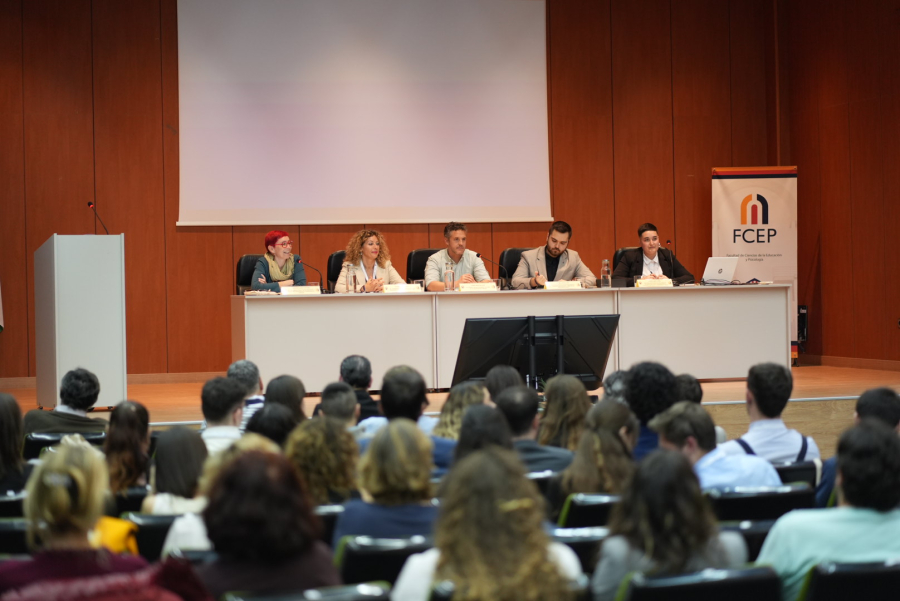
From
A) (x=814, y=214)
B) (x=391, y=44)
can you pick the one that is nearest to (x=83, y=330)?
(x=391, y=44)

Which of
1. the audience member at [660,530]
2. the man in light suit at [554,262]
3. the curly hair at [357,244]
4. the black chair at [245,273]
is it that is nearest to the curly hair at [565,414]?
the audience member at [660,530]

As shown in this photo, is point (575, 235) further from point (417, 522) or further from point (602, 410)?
point (417, 522)

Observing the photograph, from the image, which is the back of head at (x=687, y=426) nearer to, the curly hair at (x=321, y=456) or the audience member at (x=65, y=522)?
the curly hair at (x=321, y=456)

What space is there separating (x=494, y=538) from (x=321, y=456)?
95 cm

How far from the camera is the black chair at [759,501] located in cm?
217

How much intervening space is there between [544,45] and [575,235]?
1874 mm

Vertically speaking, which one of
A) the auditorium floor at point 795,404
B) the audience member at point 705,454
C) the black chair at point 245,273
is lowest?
the auditorium floor at point 795,404

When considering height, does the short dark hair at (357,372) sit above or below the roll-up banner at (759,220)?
below

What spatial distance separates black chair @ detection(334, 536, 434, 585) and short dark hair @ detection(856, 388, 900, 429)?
170 centimetres

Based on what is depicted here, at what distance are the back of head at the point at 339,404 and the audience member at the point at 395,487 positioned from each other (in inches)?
45.1

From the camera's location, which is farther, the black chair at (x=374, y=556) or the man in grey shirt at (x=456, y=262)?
the man in grey shirt at (x=456, y=262)

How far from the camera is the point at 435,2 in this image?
8586mm

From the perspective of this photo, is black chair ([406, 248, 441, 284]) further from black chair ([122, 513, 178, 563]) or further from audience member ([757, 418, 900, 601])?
audience member ([757, 418, 900, 601])

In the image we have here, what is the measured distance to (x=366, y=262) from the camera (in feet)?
21.9
